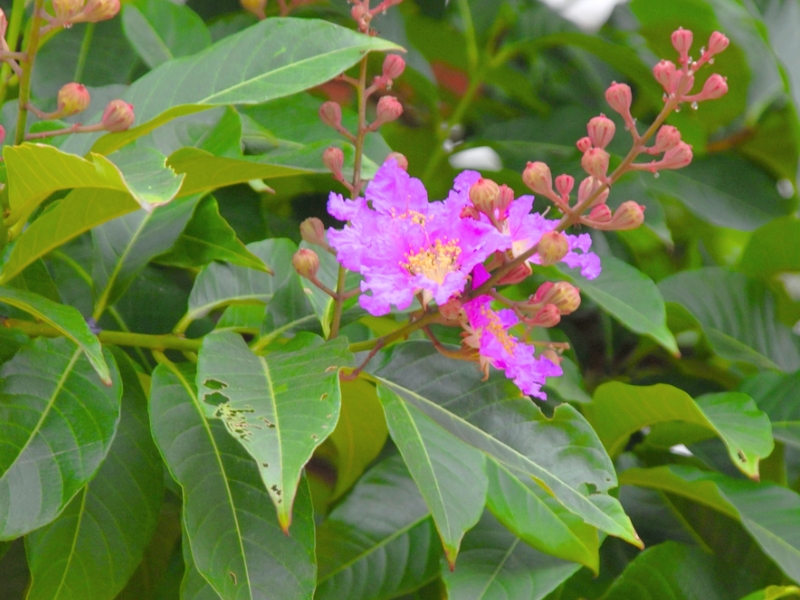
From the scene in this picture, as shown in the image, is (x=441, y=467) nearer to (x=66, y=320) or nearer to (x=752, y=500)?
(x=66, y=320)

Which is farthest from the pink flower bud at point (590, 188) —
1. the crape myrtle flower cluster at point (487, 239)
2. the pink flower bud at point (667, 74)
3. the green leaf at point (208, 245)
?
the green leaf at point (208, 245)

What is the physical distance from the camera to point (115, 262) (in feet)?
2.67

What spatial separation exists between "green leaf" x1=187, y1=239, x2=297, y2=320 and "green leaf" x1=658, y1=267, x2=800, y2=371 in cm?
58

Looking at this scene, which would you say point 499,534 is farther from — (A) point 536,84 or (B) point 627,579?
(A) point 536,84

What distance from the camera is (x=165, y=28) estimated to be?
3.39 feet

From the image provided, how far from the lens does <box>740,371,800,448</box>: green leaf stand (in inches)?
38.8

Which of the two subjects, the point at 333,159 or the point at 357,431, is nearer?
the point at 333,159

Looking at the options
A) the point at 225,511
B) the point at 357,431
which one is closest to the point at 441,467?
the point at 225,511

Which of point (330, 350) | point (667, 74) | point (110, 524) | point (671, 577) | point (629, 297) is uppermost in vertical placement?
point (667, 74)

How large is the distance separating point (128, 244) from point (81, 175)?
9.9 inches

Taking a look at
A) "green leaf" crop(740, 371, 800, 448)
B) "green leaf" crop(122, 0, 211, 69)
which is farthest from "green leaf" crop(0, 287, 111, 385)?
"green leaf" crop(740, 371, 800, 448)

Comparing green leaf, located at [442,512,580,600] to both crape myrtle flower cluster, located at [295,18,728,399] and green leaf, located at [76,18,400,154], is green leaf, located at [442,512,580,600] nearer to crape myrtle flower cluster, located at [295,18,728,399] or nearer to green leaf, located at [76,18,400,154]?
crape myrtle flower cluster, located at [295,18,728,399]

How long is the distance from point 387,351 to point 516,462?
0.16m

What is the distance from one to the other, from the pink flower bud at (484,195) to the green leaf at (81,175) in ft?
0.74
